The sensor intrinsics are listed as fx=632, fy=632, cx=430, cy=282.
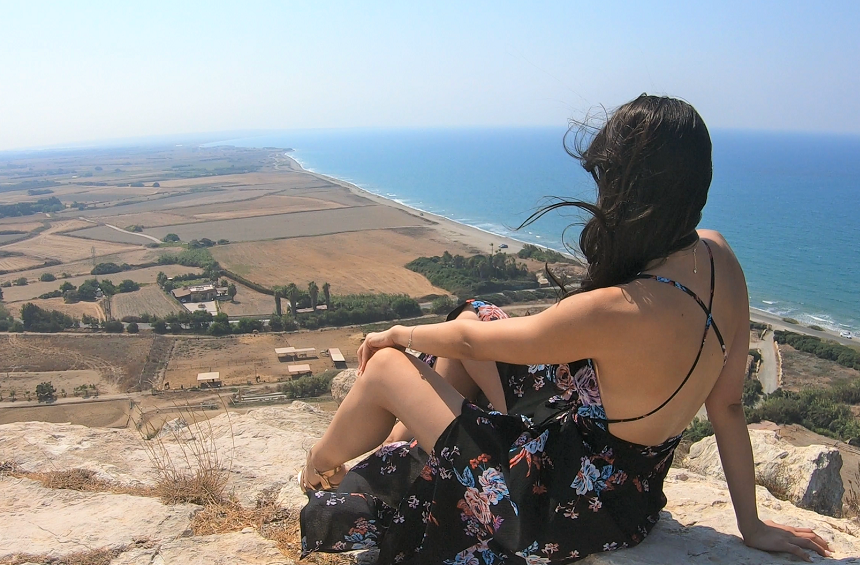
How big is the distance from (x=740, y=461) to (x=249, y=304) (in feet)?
108

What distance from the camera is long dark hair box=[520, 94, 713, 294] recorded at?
63.3 inches

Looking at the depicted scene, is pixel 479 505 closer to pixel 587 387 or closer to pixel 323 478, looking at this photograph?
pixel 587 387

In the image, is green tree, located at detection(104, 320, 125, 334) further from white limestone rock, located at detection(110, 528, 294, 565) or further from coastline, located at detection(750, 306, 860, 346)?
white limestone rock, located at detection(110, 528, 294, 565)

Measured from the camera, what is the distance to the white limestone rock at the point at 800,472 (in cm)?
321

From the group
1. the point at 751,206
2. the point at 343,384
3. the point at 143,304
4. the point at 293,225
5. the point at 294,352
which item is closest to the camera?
the point at 343,384

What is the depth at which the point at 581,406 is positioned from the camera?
6.07ft

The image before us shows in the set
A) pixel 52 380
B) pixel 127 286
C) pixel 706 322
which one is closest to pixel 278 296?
pixel 127 286

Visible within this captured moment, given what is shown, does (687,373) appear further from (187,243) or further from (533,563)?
(187,243)

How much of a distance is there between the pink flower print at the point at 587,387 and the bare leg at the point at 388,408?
369mm

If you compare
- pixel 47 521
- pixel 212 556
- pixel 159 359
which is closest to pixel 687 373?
pixel 212 556

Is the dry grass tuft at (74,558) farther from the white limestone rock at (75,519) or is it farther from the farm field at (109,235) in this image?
the farm field at (109,235)

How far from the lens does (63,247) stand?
47562 mm

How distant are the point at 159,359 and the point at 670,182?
2674cm

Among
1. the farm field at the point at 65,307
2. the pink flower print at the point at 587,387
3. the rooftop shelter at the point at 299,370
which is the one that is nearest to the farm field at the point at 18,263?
the farm field at the point at 65,307
